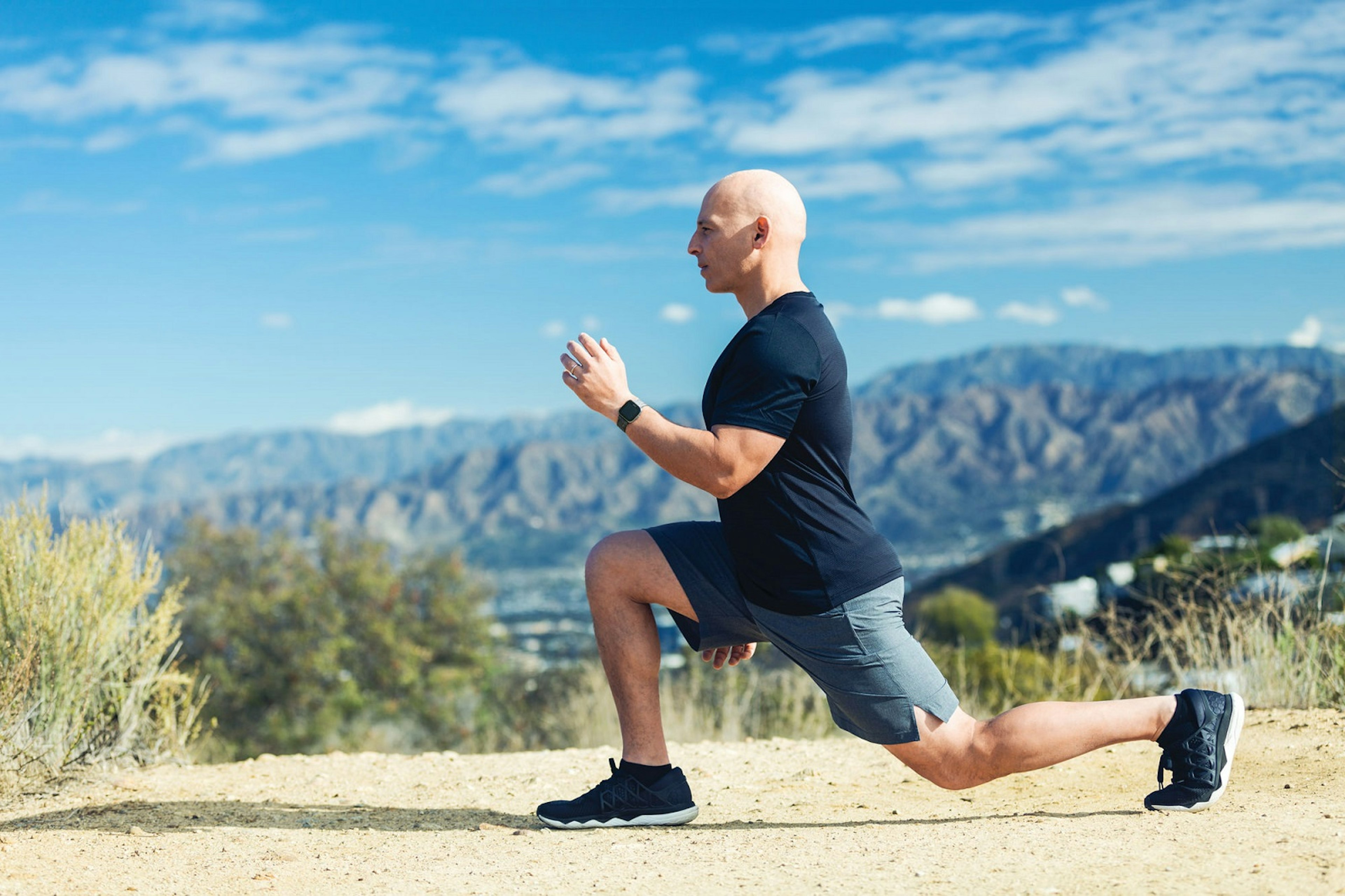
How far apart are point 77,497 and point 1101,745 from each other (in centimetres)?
452

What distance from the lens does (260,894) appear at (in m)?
3.05

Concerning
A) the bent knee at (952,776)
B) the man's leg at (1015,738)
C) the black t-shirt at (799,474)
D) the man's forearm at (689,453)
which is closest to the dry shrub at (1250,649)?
the man's leg at (1015,738)

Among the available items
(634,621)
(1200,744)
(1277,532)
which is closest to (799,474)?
(634,621)

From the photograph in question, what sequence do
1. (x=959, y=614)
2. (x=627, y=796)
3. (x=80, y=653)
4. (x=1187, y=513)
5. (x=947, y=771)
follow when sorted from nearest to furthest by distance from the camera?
(x=947, y=771) → (x=627, y=796) → (x=80, y=653) → (x=959, y=614) → (x=1187, y=513)

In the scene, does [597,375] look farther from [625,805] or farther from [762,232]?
[625,805]

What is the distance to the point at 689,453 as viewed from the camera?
3.06 m

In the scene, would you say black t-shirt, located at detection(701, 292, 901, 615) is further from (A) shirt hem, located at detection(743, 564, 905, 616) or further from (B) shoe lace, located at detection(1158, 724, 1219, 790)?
(B) shoe lace, located at detection(1158, 724, 1219, 790)

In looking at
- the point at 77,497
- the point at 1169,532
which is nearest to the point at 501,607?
the point at 1169,532

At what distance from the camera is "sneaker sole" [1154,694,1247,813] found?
3365mm

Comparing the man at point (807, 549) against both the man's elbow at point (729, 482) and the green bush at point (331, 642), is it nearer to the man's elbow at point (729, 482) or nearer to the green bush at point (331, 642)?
the man's elbow at point (729, 482)

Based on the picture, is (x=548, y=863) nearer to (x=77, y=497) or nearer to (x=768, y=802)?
(x=768, y=802)

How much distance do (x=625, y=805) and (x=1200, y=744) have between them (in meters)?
1.80

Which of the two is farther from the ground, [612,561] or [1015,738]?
[612,561]

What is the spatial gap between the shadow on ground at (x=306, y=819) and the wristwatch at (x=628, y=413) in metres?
1.45
